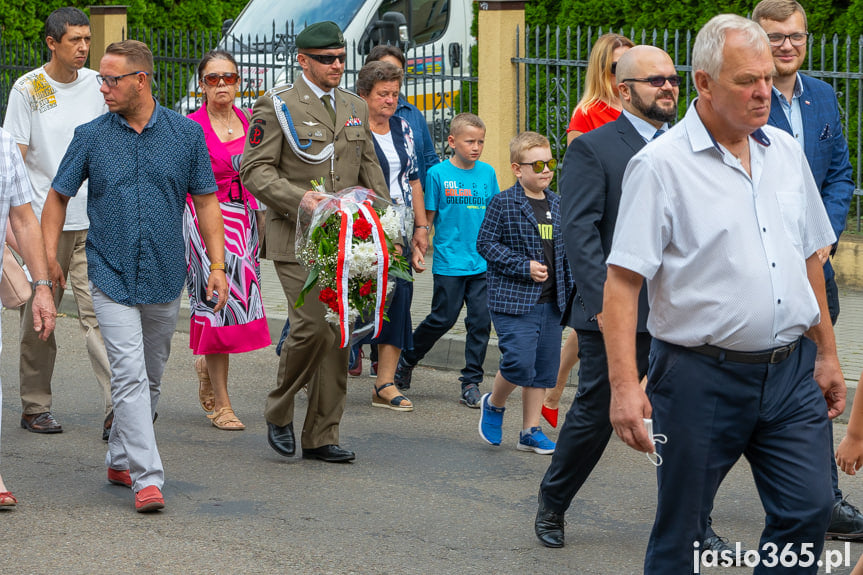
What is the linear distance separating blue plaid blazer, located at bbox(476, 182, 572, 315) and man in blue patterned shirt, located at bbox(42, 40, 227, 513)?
1670 millimetres

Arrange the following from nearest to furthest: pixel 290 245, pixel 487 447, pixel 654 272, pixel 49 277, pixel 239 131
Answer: pixel 654 272, pixel 49 277, pixel 290 245, pixel 487 447, pixel 239 131

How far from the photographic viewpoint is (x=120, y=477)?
19.8 ft

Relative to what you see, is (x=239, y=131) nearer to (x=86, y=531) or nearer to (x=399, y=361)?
(x=399, y=361)

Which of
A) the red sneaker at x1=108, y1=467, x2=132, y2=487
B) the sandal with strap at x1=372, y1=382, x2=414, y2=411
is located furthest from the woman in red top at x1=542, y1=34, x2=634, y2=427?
the red sneaker at x1=108, y1=467, x2=132, y2=487

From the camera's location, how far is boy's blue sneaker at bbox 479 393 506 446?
22.1ft

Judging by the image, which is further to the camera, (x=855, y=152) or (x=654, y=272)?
(x=855, y=152)

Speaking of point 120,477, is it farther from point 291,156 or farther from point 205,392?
point 291,156

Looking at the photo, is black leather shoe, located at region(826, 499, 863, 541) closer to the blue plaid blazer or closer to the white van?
→ the blue plaid blazer

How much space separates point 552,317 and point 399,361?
1.77 meters

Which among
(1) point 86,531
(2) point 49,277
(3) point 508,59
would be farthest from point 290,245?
(3) point 508,59

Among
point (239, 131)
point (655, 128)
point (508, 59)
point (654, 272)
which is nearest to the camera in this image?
point (654, 272)

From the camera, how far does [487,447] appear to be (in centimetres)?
684

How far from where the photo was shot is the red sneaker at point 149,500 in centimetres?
556

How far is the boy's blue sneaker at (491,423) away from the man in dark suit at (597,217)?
5.32ft
